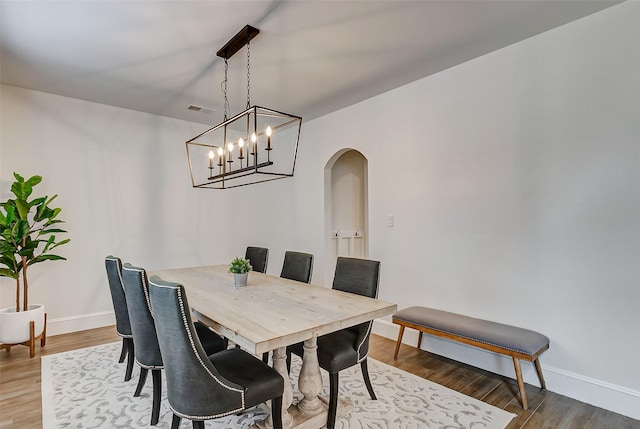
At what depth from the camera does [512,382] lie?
8.40ft

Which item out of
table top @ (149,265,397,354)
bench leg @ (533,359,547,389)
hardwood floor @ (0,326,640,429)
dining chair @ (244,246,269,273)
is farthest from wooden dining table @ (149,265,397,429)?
bench leg @ (533,359,547,389)

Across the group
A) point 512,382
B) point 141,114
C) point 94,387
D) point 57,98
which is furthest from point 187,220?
point 512,382

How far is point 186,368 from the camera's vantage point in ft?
4.66

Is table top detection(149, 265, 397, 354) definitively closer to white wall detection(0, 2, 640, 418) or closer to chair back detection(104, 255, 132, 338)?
Result: chair back detection(104, 255, 132, 338)

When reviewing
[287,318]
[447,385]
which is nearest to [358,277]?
[287,318]

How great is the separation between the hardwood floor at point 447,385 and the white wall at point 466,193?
0.13 meters

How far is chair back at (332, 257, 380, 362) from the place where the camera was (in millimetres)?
2133

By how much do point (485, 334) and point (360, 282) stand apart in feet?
3.35

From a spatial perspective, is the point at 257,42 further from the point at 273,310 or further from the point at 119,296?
the point at 119,296

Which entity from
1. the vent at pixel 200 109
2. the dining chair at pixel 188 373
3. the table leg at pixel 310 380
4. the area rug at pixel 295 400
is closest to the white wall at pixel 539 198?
the area rug at pixel 295 400

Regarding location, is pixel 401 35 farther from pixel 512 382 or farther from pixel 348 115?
pixel 512 382

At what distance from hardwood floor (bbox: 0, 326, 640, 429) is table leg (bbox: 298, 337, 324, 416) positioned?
3.74 ft

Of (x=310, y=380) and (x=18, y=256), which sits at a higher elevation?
(x=18, y=256)

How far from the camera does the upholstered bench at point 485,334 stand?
225cm
